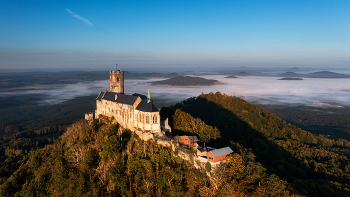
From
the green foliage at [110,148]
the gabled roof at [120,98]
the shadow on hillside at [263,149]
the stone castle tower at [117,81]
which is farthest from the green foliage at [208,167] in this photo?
the stone castle tower at [117,81]

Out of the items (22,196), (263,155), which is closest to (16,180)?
(22,196)

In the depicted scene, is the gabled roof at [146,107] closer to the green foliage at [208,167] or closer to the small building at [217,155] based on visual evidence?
the small building at [217,155]

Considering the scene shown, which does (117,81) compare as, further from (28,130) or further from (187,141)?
(28,130)

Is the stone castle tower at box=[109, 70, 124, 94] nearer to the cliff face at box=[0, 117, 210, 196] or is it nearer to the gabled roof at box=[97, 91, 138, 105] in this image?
the gabled roof at box=[97, 91, 138, 105]

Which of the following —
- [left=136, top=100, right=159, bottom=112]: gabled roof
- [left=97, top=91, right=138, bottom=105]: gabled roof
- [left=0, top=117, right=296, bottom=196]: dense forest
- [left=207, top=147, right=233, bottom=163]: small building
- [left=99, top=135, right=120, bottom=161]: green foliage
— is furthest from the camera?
[left=97, top=91, right=138, bottom=105]: gabled roof

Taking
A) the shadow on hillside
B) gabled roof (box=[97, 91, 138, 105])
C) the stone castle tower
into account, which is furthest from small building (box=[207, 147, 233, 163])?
the stone castle tower

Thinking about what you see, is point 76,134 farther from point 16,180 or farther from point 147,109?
point 147,109
